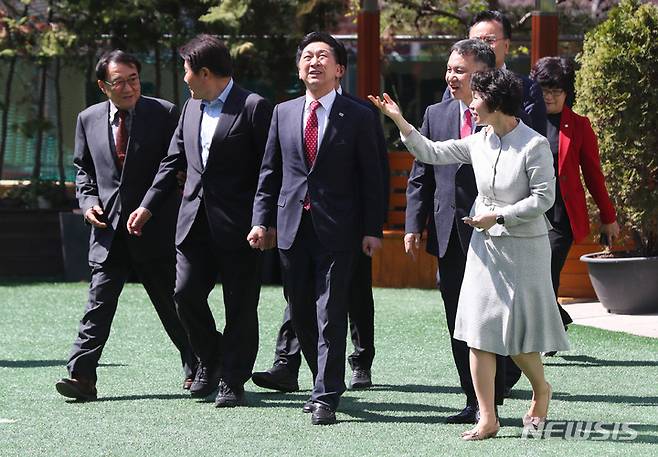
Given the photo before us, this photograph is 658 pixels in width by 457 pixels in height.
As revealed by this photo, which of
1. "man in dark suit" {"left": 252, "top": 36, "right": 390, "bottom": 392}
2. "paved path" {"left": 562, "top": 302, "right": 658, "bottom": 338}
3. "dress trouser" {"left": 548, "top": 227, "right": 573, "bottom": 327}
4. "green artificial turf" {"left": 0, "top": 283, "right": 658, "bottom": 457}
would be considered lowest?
"green artificial turf" {"left": 0, "top": 283, "right": 658, "bottom": 457}

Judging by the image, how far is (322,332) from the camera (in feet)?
22.2

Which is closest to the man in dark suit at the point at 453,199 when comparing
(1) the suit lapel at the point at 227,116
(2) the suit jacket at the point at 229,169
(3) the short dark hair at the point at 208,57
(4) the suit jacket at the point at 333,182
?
(4) the suit jacket at the point at 333,182

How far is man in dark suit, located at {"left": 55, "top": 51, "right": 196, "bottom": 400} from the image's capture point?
7531 mm

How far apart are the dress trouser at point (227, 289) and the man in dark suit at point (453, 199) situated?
904 mm

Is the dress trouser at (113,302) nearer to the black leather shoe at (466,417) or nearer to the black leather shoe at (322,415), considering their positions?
the black leather shoe at (322,415)

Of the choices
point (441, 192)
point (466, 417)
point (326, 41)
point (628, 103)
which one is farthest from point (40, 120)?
point (466, 417)

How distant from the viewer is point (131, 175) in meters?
7.54

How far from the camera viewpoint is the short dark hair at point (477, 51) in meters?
6.64

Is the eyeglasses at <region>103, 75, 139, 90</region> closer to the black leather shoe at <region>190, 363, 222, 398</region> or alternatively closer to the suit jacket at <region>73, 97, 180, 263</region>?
the suit jacket at <region>73, 97, 180, 263</region>

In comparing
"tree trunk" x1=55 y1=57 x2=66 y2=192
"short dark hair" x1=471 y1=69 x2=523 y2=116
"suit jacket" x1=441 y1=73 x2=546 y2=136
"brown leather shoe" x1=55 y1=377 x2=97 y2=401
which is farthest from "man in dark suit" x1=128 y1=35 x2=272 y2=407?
"tree trunk" x1=55 y1=57 x2=66 y2=192

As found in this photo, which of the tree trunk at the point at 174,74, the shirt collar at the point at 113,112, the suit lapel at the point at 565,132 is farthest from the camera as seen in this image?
the tree trunk at the point at 174,74

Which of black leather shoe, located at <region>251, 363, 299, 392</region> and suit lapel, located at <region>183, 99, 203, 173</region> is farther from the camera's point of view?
black leather shoe, located at <region>251, 363, 299, 392</region>

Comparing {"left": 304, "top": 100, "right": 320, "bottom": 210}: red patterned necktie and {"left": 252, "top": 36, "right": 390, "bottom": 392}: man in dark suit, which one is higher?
{"left": 304, "top": 100, "right": 320, "bottom": 210}: red patterned necktie

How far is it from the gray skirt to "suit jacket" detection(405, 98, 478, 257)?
1.60 feet
